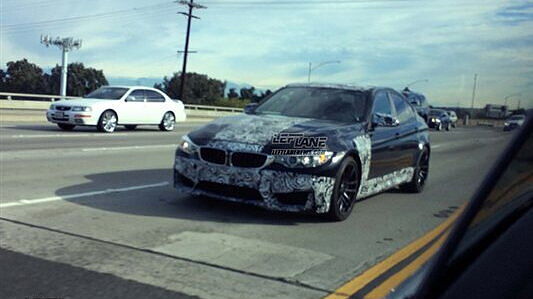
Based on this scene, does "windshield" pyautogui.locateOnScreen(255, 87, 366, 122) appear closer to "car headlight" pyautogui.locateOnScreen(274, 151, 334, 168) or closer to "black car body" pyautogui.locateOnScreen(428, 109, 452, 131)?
"car headlight" pyautogui.locateOnScreen(274, 151, 334, 168)

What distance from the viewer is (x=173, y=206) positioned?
22.4 feet

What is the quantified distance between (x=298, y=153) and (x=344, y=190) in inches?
32.6

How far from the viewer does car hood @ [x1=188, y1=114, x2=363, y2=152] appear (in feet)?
20.0

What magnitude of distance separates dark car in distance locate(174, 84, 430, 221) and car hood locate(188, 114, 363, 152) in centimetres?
1

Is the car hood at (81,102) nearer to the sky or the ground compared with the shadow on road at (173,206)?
nearer to the sky

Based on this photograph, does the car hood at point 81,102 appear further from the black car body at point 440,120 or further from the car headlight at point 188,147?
the black car body at point 440,120

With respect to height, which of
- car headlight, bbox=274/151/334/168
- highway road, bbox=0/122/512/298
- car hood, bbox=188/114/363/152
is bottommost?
highway road, bbox=0/122/512/298

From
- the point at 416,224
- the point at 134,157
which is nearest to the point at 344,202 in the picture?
the point at 416,224

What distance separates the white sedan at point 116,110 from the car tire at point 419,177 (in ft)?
38.2

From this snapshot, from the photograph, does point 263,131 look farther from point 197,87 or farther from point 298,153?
point 197,87

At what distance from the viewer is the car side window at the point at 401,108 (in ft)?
27.6

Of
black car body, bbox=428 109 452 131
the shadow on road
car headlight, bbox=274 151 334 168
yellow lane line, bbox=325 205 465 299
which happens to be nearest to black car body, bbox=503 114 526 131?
yellow lane line, bbox=325 205 465 299

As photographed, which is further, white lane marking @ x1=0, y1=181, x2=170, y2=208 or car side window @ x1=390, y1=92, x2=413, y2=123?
car side window @ x1=390, y1=92, x2=413, y2=123

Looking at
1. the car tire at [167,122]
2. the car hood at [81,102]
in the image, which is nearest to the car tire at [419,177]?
the car hood at [81,102]
